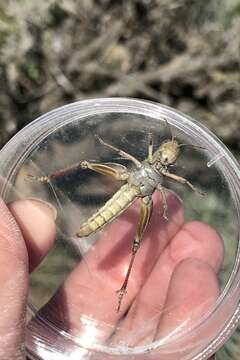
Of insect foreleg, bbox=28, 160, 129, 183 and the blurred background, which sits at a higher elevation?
the blurred background

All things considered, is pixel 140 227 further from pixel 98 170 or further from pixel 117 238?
pixel 98 170

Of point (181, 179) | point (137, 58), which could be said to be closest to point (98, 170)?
point (181, 179)

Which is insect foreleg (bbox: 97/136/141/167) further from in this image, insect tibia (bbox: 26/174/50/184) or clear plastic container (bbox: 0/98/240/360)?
insect tibia (bbox: 26/174/50/184)

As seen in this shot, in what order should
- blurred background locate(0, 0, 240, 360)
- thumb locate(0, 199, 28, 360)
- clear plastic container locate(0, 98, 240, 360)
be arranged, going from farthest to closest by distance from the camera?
blurred background locate(0, 0, 240, 360), clear plastic container locate(0, 98, 240, 360), thumb locate(0, 199, 28, 360)

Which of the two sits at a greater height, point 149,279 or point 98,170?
point 98,170

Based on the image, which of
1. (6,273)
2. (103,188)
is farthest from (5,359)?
(103,188)

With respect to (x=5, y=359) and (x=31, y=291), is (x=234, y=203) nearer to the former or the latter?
(x=31, y=291)

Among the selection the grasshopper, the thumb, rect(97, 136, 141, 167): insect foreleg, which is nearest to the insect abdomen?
the grasshopper

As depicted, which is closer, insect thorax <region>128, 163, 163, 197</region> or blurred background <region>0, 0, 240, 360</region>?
insect thorax <region>128, 163, 163, 197</region>
